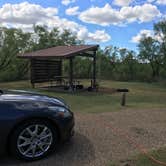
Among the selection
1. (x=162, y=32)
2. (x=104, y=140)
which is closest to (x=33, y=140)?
(x=104, y=140)

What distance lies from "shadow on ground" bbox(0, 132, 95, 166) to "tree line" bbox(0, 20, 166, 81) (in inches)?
784

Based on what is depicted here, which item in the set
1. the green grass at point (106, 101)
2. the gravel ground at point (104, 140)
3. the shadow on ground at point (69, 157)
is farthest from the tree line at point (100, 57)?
the shadow on ground at point (69, 157)

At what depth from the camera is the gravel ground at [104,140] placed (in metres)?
3.73

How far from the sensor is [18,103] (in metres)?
3.78

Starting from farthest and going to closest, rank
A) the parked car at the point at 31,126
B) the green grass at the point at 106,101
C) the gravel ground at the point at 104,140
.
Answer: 1. the green grass at the point at 106,101
2. the gravel ground at the point at 104,140
3. the parked car at the point at 31,126

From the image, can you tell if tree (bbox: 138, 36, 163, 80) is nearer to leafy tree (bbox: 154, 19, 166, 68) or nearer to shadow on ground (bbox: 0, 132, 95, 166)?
leafy tree (bbox: 154, 19, 166, 68)

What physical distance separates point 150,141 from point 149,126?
1.15 metres

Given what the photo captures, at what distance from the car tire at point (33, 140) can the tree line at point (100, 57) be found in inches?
796

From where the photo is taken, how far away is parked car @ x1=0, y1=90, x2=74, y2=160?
3.63 m

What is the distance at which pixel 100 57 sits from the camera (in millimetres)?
26406

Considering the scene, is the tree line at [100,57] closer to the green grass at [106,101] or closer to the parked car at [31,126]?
the green grass at [106,101]

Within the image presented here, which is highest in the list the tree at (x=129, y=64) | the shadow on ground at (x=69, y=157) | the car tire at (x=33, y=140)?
the tree at (x=129, y=64)

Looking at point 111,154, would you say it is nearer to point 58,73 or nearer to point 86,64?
point 58,73

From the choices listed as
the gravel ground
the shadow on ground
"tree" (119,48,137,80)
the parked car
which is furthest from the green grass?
"tree" (119,48,137,80)
